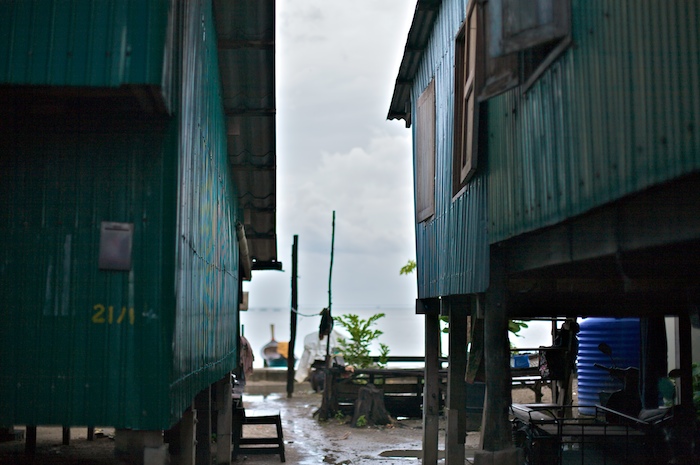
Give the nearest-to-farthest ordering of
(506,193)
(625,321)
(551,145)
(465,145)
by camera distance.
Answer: (551,145) → (506,193) → (465,145) → (625,321)

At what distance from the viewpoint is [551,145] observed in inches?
225

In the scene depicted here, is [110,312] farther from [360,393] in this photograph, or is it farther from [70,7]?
[360,393]

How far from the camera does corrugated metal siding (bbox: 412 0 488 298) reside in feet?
26.8

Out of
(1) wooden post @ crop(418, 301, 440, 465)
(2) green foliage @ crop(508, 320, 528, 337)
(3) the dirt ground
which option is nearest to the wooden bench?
(3) the dirt ground

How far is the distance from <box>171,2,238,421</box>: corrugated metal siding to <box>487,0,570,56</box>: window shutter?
2549 mm

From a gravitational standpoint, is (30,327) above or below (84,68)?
below

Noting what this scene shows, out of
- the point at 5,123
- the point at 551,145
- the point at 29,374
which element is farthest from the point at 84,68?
the point at 551,145

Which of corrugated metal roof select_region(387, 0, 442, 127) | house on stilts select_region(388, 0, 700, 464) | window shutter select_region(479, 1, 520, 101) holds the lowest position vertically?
house on stilts select_region(388, 0, 700, 464)

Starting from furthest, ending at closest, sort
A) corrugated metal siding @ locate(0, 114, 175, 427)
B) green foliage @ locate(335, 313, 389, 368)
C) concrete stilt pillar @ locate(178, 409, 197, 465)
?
→ 1. green foliage @ locate(335, 313, 389, 368)
2. concrete stilt pillar @ locate(178, 409, 197, 465)
3. corrugated metal siding @ locate(0, 114, 175, 427)

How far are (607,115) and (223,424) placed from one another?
395 inches

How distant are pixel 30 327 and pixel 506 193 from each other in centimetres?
401

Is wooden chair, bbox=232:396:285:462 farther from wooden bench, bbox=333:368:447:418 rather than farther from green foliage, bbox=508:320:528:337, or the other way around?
green foliage, bbox=508:320:528:337

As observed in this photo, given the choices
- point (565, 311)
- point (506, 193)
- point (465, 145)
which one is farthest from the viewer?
point (565, 311)

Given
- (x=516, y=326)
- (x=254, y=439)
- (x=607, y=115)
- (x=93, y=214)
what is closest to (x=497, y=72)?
(x=607, y=115)
